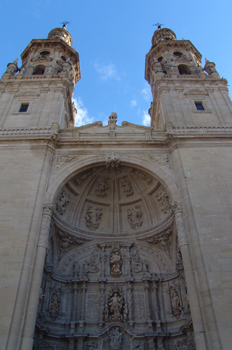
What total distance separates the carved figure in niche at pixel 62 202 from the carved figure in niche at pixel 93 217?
5.23ft

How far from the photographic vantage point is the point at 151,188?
54.9ft

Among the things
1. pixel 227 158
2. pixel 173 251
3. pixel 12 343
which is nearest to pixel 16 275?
pixel 12 343

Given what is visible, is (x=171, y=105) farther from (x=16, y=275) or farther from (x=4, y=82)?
(x=16, y=275)

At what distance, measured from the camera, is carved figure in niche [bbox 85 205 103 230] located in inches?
675

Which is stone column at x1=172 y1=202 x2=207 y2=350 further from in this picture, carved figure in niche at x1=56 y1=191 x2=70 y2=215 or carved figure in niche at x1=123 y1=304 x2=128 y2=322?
carved figure in niche at x1=56 y1=191 x2=70 y2=215

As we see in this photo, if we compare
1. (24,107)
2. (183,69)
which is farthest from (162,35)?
(24,107)

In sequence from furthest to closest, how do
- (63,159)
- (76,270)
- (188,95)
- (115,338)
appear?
1. (188,95)
2. (63,159)
3. (76,270)
4. (115,338)

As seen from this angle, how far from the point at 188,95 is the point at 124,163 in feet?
26.1

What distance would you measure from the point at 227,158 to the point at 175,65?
43.7 ft

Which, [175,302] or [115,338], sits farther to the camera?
[175,302]

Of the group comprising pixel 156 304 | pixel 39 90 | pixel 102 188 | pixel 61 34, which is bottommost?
pixel 156 304

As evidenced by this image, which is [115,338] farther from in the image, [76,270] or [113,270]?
[76,270]

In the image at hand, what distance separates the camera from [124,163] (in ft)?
54.9

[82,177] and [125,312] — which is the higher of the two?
[82,177]
